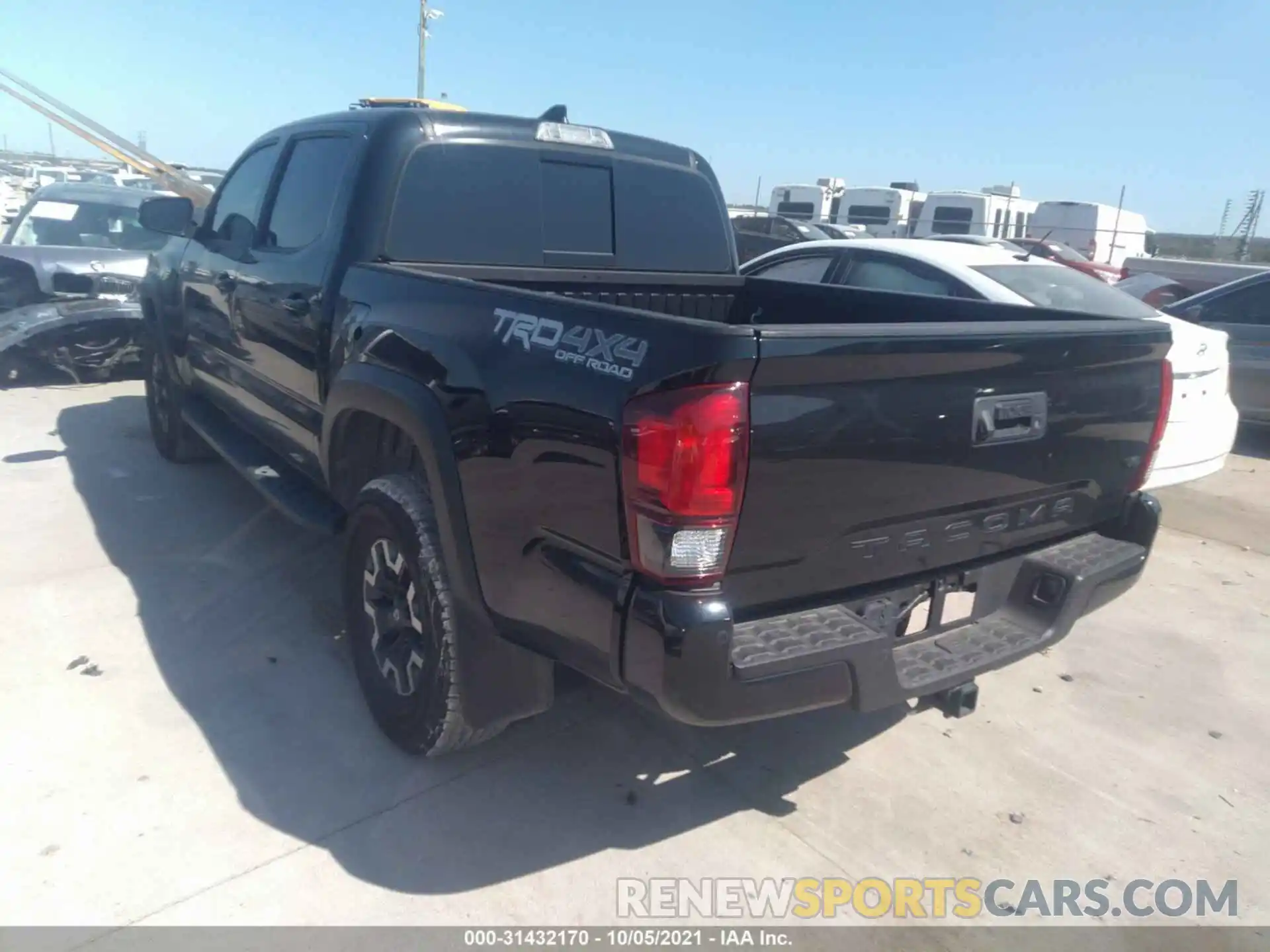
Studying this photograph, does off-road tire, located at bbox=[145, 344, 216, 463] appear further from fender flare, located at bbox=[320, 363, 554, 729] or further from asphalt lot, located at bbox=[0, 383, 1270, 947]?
fender flare, located at bbox=[320, 363, 554, 729]

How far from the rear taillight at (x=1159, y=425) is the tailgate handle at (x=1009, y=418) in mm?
674

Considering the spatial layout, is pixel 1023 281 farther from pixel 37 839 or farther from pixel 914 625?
pixel 37 839

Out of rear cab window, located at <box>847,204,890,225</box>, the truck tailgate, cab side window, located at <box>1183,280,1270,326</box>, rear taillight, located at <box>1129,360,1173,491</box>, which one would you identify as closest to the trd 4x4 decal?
the truck tailgate

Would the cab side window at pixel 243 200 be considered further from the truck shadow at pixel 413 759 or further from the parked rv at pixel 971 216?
the parked rv at pixel 971 216

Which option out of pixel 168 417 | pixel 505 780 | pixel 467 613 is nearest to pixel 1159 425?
pixel 467 613

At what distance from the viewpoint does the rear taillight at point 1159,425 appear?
3.12 metres

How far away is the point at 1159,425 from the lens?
3160mm

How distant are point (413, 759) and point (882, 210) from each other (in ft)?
80.1

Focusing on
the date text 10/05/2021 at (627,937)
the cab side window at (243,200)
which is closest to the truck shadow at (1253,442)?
the date text 10/05/2021 at (627,937)

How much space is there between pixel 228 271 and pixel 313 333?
1194mm

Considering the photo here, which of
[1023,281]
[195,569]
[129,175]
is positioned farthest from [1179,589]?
[129,175]

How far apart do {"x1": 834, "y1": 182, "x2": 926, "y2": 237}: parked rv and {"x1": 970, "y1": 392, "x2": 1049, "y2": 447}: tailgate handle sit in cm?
2277

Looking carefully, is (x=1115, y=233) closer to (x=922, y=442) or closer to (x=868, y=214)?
(x=868, y=214)

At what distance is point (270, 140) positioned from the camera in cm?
458
